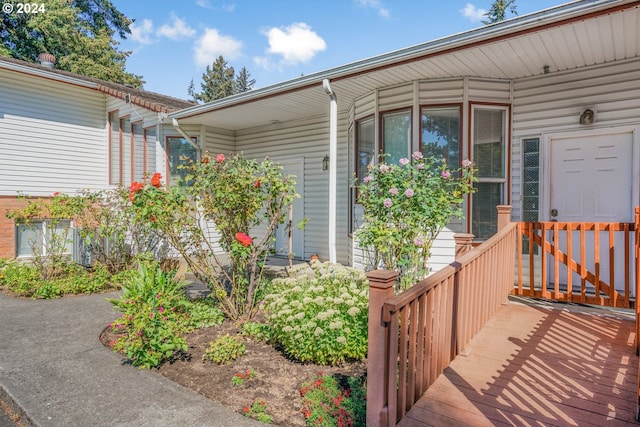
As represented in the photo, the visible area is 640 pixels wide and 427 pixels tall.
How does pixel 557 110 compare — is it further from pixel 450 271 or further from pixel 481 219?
pixel 450 271

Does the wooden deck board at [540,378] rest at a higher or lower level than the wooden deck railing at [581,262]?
lower

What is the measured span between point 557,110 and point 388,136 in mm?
2232

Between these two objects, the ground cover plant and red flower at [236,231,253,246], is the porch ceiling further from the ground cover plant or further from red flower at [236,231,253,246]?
the ground cover plant

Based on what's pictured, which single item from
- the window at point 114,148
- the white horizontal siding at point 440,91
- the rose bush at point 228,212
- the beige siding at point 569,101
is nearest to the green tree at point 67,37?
the window at point 114,148

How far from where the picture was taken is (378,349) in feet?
6.96

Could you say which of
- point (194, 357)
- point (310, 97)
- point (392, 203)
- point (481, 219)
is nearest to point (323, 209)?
point (310, 97)

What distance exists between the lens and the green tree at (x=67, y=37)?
17312mm

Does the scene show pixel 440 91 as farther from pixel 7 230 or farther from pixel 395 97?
pixel 7 230

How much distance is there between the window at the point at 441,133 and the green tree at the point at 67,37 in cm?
1837

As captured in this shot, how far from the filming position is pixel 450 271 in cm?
277

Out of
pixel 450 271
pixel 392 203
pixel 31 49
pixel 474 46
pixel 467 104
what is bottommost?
pixel 450 271

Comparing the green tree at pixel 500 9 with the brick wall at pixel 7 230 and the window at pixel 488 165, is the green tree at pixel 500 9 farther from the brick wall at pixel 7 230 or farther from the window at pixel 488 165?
the brick wall at pixel 7 230

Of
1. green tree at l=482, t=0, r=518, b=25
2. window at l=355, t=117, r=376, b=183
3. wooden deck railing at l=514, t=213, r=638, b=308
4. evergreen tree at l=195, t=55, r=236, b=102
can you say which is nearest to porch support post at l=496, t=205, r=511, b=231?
wooden deck railing at l=514, t=213, r=638, b=308

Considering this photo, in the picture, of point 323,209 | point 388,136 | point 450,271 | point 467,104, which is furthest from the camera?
point 323,209
